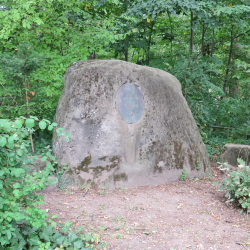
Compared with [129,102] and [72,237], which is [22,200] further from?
[129,102]

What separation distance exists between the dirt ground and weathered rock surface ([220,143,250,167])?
1.35m

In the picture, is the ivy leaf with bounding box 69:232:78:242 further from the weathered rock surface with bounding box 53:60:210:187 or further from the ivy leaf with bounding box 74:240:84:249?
the weathered rock surface with bounding box 53:60:210:187

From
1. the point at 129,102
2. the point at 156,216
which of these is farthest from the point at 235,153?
the point at 156,216

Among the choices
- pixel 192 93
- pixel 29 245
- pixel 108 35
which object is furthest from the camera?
pixel 192 93

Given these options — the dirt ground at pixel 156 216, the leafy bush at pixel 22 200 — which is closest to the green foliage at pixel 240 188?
the dirt ground at pixel 156 216

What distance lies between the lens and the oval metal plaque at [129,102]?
4.83m

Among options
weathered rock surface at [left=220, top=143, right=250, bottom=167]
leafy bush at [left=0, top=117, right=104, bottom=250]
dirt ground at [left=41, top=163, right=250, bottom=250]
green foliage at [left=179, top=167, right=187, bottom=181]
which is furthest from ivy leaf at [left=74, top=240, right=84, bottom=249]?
weathered rock surface at [left=220, top=143, right=250, bottom=167]

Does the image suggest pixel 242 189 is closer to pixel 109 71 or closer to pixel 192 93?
pixel 109 71

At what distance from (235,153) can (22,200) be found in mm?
4917

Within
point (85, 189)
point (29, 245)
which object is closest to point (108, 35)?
point (85, 189)

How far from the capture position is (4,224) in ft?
8.00

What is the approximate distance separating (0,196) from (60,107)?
2811 mm

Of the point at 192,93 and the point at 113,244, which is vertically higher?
the point at 192,93

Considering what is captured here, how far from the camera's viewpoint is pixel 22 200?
2.58 meters
